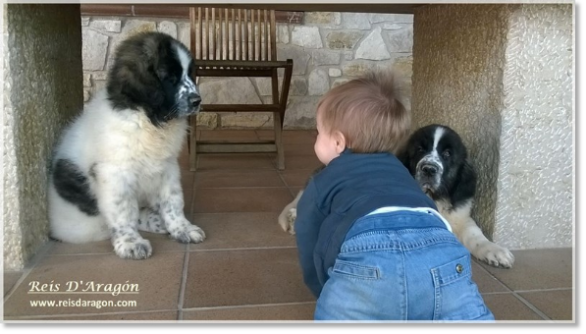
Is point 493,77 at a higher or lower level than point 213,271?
higher

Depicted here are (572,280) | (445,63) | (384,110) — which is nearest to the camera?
(384,110)

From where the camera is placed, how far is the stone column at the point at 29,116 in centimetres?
198

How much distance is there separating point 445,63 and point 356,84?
4.49ft

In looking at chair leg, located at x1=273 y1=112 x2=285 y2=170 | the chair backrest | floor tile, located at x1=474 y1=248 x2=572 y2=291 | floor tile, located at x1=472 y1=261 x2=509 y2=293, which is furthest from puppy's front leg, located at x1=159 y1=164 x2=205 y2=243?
the chair backrest

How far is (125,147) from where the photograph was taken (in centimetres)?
229

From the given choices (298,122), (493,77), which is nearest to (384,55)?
(298,122)

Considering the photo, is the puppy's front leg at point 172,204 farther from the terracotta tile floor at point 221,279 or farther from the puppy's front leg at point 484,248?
the puppy's front leg at point 484,248

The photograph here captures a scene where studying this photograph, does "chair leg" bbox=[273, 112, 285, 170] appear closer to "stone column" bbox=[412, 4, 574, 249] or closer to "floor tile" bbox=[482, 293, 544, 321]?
"stone column" bbox=[412, 4, 574, 249]

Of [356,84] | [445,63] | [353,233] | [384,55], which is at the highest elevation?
[384,55]

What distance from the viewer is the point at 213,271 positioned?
212 centimetres

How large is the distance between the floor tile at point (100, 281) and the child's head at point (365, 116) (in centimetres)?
81

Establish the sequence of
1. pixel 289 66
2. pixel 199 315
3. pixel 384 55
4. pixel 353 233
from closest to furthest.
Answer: pixel 353 233 → pixel 199 315 → pixel 289 66 → pixel 384 55

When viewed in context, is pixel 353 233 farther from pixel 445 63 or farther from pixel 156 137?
pixel 445 63

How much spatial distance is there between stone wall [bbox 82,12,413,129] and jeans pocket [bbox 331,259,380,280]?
4.87 m
